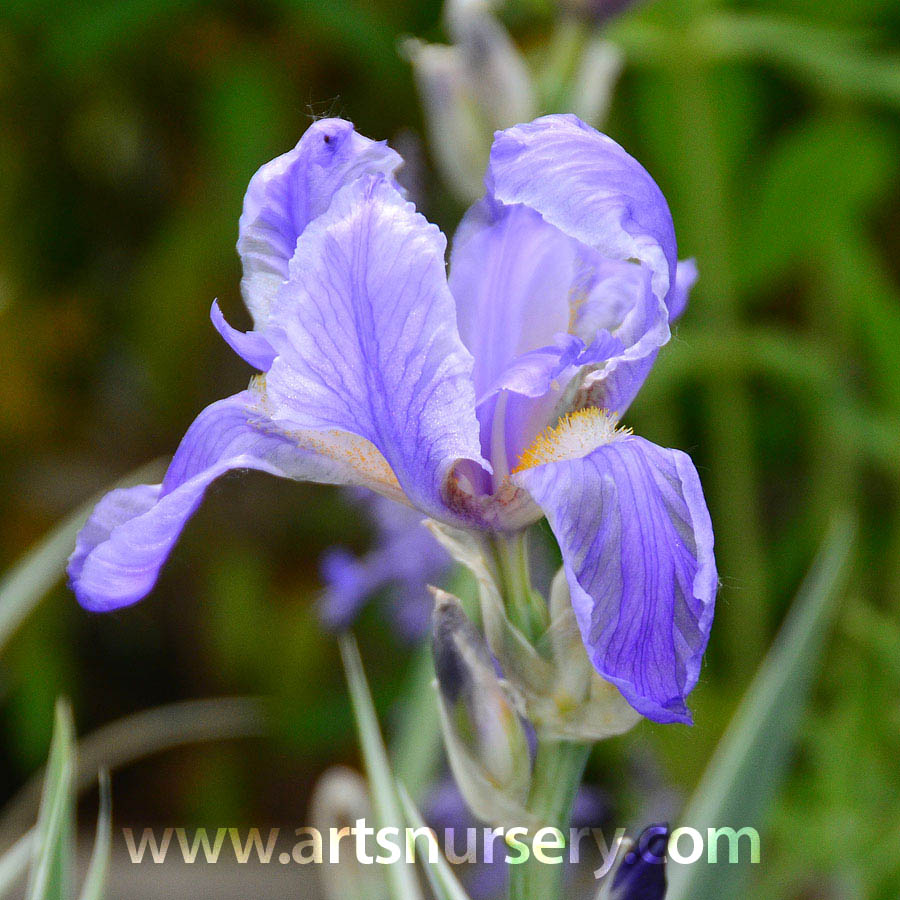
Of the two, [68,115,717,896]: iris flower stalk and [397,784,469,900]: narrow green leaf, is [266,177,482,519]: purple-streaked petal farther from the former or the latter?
[397,784,469,900]: narrow green leaf

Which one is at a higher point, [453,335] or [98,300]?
[453,335]

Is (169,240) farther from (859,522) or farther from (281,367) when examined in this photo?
(281,367)

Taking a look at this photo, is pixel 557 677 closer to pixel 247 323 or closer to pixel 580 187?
pixel 580 187

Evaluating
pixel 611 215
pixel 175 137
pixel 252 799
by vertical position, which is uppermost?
pixel 611 215

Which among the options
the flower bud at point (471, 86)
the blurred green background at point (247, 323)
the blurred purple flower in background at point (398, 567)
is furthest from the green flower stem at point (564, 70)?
the blurred purple flower in background at point (398, 567)

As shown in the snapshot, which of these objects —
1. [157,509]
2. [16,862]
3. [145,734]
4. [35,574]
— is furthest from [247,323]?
[157,509]

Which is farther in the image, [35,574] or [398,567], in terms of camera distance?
[398,567]

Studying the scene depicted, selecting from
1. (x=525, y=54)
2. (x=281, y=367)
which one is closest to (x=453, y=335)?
(x=281, y=367)
